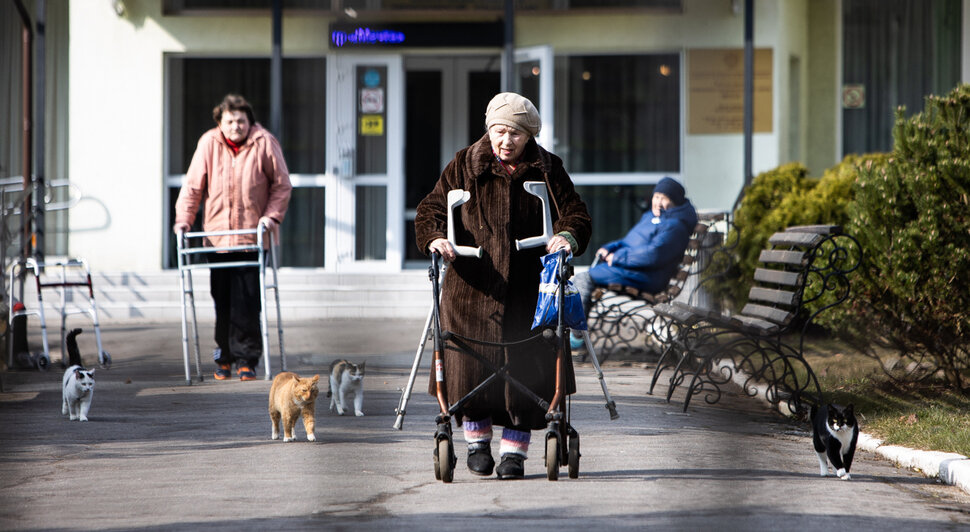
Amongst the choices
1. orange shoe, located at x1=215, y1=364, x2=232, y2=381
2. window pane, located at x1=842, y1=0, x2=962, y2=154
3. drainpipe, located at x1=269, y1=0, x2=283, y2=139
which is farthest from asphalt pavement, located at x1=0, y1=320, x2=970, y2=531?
window pane, located at x1=842, y1=0, x2=962, y2=154

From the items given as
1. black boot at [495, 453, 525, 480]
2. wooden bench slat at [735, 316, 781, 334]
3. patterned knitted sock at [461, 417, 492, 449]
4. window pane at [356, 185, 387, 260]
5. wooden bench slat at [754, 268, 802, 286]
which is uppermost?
window pane at [356, 185, 387, 260]

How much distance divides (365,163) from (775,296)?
6.23 metres

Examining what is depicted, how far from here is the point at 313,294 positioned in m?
10.1

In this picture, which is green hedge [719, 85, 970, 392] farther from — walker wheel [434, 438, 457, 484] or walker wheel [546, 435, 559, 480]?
walker wheel [434, 438, 457, 484]

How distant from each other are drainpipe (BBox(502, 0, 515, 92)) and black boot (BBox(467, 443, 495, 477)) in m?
6.82

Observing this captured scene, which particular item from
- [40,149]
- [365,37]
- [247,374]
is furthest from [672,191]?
[365,37]

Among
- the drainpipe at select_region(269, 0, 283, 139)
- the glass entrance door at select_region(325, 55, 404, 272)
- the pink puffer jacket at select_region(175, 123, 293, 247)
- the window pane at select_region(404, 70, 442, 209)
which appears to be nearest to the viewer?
the pink puffer jacket at select_region(175, 123, 293, 247)

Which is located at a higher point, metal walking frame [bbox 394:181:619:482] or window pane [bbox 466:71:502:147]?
window pane [bbox 466:71:502:147]

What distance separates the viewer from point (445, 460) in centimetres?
385

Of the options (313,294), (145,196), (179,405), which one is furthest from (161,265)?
(179,405)

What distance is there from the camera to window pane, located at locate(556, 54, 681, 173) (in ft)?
37.0

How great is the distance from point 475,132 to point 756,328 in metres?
6.98

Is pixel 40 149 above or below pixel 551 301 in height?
above

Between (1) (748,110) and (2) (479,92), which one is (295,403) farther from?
(2) (479,92)
